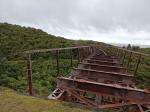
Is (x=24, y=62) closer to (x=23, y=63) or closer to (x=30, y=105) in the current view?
(x=23, y=63)

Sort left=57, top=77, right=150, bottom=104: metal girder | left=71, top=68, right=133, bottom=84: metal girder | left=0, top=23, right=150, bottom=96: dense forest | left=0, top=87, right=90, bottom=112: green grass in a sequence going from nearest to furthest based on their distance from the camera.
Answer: left=0, top=87, right=90, bottom=112: green grass < left=57, top=77, right=150, bottom=104: metal girder < left=71, top=68, right=133, bottom=84: metal girder < left=0, top=23, right=150, bottom=96: dense forest

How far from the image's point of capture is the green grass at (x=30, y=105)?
6254 millimetres

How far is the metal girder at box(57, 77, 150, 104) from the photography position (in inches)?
286

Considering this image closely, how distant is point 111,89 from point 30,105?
2.14m

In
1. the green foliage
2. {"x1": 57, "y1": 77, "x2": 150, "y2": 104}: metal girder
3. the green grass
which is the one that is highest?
{"x1": 57, "y1": 77, "x2": 150, "y2": 104}: metal girder

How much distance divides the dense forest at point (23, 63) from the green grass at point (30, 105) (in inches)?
77.4

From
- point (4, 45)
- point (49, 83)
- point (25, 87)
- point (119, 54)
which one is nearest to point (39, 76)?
point (49, 83)

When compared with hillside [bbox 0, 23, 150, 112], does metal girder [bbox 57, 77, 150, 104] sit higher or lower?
higher

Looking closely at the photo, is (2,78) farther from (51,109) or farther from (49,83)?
(51,109)

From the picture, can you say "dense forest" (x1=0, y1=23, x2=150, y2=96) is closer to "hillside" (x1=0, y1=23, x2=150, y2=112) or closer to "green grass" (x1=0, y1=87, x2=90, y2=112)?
"hillside" (x1=0, y1=23, x2=150, y2=112)

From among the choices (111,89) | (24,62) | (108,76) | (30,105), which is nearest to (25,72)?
(24,62)

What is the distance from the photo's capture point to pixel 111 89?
7.52 metres

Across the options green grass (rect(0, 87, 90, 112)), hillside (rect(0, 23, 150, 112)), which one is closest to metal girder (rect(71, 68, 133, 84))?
hillside (rect(0, 23, 150, 112))

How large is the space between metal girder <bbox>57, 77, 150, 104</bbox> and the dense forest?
1624mm
